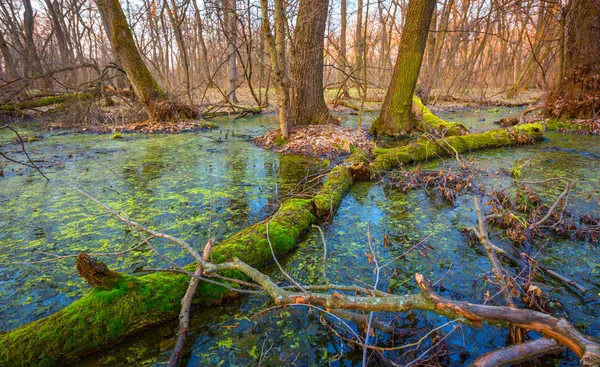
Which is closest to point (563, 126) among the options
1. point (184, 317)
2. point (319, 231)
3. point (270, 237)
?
point (319, 231)

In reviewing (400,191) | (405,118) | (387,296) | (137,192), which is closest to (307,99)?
(405,118)

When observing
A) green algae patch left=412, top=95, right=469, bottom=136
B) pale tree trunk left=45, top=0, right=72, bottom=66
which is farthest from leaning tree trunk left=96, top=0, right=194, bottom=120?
green algae patch left=412, top=95, right=469, bottom=136

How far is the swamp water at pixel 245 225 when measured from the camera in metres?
2.36

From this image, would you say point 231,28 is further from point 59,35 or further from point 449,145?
point 59,35

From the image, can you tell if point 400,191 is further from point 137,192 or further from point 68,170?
point 68,170

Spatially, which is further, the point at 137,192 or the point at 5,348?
the point at 137,192

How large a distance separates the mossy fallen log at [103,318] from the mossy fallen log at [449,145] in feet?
13.8

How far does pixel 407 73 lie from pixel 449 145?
3.65m

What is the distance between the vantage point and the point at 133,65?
38.2ft

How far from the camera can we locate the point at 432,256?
344 cm

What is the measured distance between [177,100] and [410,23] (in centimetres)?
920

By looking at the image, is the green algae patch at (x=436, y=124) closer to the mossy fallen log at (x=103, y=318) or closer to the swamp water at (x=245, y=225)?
the swamp water at (x=245, y=225)

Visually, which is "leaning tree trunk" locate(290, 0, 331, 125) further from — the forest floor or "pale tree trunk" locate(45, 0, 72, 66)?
"pale tree trunk" locate(45, 0, 72, 66)

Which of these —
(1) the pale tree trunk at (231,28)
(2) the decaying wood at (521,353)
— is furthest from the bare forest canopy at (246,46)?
(2) the decaying wood at (521,353)
